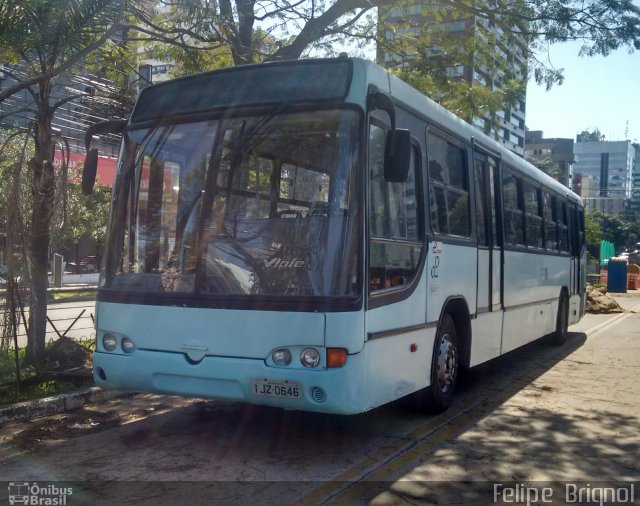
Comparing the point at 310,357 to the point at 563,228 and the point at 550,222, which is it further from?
the point at 563,228

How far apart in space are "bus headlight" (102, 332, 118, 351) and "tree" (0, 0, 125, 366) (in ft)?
7.83

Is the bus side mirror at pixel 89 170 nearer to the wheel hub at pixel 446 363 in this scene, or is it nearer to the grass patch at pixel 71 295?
the wheel hub at pixel 446 363

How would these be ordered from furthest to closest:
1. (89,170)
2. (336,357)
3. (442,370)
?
(442,370)
(89,170)
(336,357)

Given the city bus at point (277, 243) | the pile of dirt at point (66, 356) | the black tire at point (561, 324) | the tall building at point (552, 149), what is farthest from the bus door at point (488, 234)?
the tall building at point (552, 149)

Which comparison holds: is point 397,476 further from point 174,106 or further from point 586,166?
point 586,166

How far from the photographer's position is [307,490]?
4.77m

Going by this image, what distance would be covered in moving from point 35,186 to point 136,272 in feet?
10.3

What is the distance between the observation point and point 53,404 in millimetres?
7070

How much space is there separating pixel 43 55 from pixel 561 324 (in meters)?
9.85

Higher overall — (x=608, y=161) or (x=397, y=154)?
(x=608, y=161)

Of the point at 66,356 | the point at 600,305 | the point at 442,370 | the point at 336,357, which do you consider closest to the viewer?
the point at 336,357

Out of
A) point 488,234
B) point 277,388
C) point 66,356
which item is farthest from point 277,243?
point 66,356

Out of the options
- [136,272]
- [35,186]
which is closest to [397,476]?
[136,272]

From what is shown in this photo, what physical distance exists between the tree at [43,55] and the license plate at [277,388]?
3.71 meters
